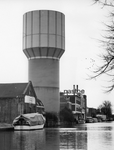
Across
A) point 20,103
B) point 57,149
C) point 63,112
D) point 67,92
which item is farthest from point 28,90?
point 67,92

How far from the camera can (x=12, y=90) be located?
219ft

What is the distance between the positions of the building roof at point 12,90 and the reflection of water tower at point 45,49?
48.7 ft

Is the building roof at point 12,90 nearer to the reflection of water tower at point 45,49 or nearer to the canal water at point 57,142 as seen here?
the reflection of water tower at point 45,49

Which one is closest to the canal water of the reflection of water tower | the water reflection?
the water reflection

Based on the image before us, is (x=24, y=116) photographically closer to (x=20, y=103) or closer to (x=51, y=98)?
(x=20, y=103)

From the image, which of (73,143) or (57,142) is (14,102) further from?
(73,143)

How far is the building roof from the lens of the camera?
213 feet

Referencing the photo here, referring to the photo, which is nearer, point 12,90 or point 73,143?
point 73,143

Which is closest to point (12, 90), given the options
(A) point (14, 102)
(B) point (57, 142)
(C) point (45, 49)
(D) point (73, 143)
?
(A) point (14, 102)

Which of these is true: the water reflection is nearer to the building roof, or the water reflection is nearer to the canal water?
the canal water

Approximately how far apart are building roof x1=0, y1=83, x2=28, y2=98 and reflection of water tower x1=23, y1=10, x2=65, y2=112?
14829mm

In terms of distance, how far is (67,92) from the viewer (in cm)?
14675

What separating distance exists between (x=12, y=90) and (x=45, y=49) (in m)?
18.4

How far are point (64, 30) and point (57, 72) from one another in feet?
32.6
